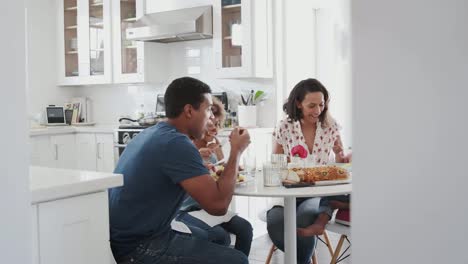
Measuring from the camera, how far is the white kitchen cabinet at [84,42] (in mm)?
5203

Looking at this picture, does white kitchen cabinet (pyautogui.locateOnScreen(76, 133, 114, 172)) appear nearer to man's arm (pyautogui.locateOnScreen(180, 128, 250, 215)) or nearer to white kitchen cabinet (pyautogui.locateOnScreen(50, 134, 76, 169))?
white kitchen cabinet (pyautogui.locateOnScreen(50, 134, 76, 169))

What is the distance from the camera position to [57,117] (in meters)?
5.52

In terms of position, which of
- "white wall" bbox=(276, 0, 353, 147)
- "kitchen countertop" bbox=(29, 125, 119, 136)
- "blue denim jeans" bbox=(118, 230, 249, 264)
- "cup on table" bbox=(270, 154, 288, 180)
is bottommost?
"blue denim jeans" bbox=(118, 230, 249, 264)

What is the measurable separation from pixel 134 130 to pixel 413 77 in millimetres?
4250

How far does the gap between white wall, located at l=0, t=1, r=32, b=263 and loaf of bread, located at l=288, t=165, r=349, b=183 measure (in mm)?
1344

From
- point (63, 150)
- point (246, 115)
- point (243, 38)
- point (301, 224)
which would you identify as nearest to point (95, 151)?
point (63, 150)

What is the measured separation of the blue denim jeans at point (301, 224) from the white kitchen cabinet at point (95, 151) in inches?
99.6

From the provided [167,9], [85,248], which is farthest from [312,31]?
[85,248]

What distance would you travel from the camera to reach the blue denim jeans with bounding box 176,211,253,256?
252 cm

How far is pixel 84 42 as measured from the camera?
5418 millimetres

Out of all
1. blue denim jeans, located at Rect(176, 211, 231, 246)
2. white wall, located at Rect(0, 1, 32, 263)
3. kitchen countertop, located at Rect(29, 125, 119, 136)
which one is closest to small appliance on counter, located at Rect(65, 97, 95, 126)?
kitchen countertop, located at Rect(29, 125, 119, 136)

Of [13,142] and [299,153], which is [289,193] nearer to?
[299,153]

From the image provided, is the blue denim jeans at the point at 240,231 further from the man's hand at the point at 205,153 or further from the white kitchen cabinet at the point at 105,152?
the white kitchen cabinet at the point at 105,152

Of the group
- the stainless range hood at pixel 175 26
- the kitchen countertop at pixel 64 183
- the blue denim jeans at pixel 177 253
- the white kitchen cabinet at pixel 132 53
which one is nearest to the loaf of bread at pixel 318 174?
the blue denim jeans at pixel 177 253
